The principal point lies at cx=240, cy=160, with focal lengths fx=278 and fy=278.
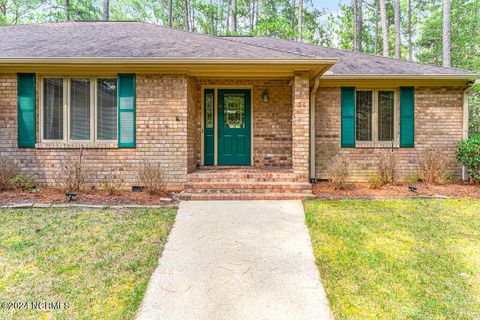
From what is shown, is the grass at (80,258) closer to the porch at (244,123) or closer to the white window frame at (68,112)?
the white window frame at (68,112)

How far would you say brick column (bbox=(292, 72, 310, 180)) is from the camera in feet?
18.9

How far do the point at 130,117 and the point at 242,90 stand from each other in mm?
2959

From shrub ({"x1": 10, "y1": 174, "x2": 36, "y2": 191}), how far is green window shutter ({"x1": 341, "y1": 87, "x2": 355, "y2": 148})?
7.18 metres

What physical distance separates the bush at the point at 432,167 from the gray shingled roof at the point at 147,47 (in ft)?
6.74

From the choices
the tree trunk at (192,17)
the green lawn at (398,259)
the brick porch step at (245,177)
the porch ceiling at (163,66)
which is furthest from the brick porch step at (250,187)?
the tree trunk at (192,17)

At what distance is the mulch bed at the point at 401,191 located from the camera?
5.57m

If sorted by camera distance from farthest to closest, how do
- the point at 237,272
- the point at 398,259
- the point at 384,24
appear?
the point at 384,24, the point at 398,259, the point at 237,272

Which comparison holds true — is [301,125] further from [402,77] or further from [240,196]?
[402,77]

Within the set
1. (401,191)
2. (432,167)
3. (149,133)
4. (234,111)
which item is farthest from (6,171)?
(432,167)

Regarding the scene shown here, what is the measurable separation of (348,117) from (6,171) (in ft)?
25.5

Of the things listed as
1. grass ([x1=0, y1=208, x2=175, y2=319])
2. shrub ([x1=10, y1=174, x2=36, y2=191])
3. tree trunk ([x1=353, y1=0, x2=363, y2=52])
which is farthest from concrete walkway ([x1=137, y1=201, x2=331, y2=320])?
tree trunk ([x1=353, y1=0, x2=363, y2=52])

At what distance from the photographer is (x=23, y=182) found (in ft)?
18.8

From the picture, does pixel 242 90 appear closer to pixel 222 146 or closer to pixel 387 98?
pixel 222 146

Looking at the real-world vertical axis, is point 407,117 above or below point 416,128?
above
